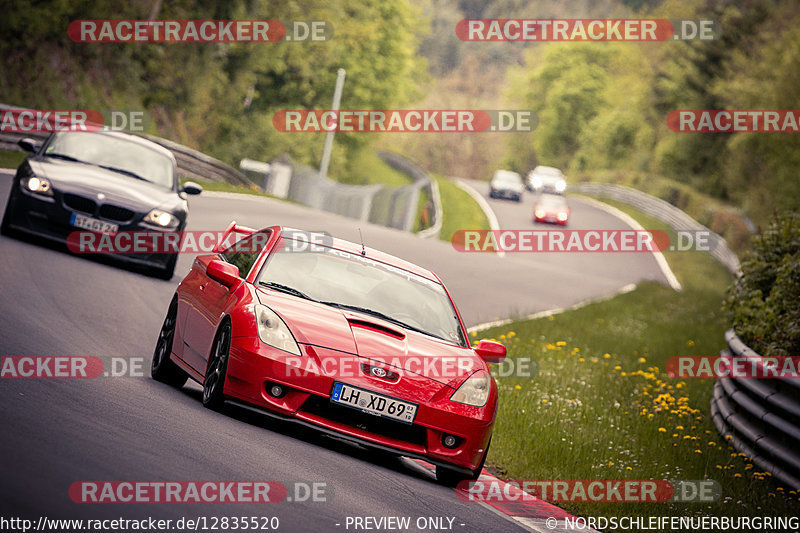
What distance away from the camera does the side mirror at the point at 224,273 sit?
841cm

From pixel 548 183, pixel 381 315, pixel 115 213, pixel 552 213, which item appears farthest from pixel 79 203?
pixel 548 183

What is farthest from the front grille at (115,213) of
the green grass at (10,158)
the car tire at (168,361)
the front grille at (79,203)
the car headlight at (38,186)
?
the green grass at (10,158)

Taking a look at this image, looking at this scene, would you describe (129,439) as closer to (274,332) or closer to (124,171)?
(274,332)

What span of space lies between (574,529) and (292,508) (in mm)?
2693

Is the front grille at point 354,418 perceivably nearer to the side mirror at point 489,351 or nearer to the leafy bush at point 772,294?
the side mirror at point 489,351

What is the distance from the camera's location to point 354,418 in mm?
7641

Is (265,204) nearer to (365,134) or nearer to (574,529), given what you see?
(574,529)

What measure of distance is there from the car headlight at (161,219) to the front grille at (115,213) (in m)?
0.23

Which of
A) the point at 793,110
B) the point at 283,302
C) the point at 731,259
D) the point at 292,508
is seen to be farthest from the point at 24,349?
the point at 793,110

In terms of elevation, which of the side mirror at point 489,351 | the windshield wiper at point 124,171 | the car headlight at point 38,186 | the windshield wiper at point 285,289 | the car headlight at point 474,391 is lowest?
the car headlight at point 474,391

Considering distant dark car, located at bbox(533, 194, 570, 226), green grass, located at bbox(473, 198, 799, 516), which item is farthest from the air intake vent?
distant dark car, located at bbox(533, 194, 570, 226)

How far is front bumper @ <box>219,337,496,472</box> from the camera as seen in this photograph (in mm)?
7562

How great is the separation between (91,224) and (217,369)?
6.95 m

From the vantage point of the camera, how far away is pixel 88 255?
15.4 meters
